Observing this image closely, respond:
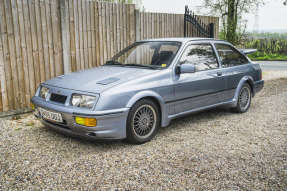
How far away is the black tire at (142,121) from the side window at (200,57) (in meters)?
1.09

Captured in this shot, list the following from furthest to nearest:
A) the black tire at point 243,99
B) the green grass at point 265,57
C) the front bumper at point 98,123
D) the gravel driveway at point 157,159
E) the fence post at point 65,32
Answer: the green grass at point 265,57
the fence post at point 65,32
the black tire at point 243,99
the front bumper at point 98,123
the gravel driveway at point 157,159

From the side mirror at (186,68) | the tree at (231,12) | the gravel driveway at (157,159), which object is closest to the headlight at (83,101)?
the gravel driveway at (157,159)

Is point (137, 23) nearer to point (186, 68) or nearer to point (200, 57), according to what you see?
point (200, 57)

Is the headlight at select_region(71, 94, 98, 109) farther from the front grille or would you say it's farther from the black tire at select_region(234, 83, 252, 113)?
the black tire at select_region(234, 83, 252, 113)

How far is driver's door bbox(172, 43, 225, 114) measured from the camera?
191 inches

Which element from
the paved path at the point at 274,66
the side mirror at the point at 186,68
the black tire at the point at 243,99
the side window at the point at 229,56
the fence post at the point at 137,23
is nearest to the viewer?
the side mirror at the point at 186,68

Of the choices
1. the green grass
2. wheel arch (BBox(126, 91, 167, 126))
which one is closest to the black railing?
wheel arch (BBox(126, 91, 167, 126))

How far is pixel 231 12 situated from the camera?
13000 mm

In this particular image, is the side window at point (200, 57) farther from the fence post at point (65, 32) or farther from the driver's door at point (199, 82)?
the fence post at point (65, 32)

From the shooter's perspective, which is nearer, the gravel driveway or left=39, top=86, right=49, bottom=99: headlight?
the gravel driveway

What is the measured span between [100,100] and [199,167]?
156 centimetres

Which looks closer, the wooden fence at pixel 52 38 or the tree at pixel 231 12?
the wooden fence at pixel 52 38

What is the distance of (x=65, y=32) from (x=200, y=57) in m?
3.29

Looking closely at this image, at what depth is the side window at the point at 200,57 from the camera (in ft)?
16.6
